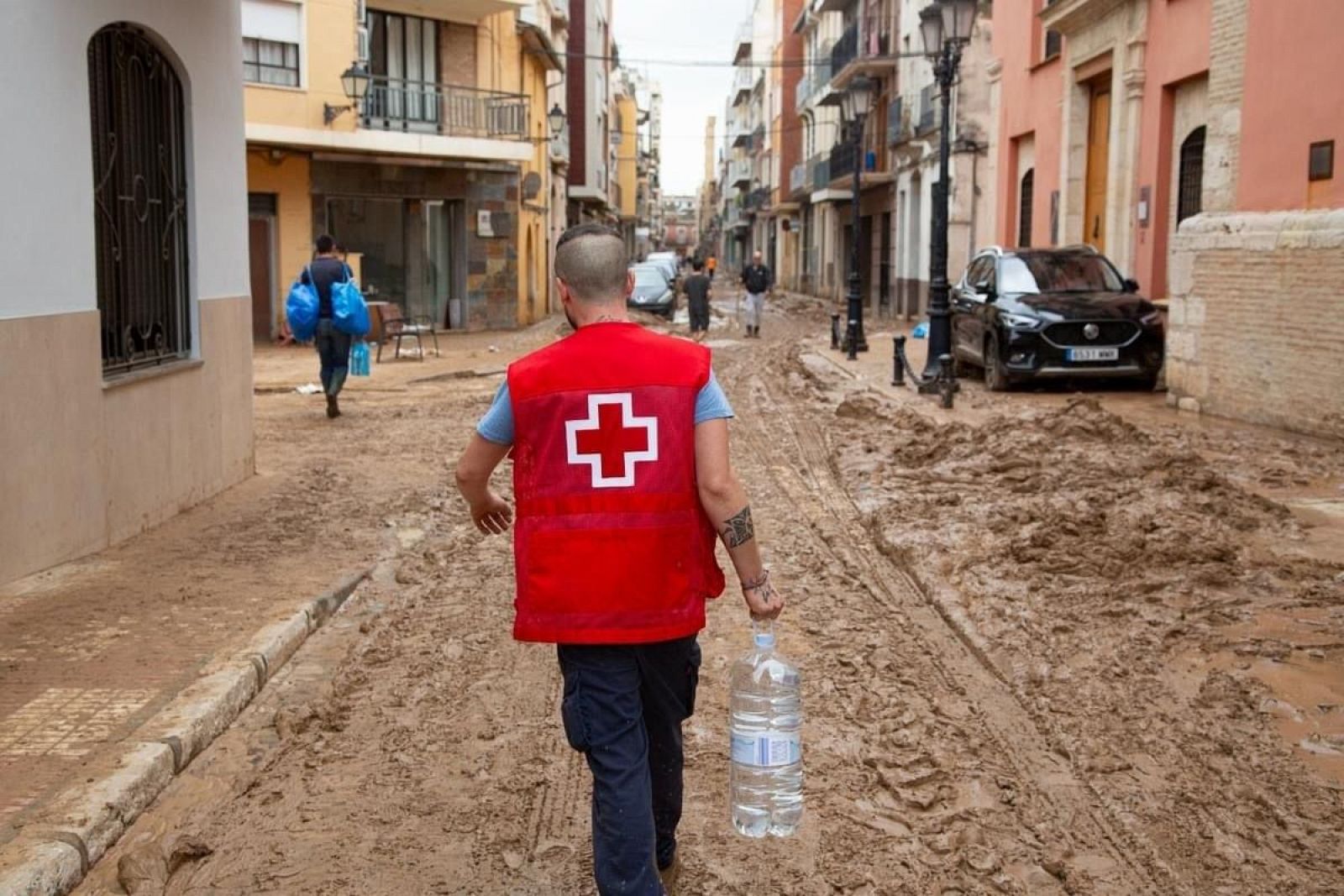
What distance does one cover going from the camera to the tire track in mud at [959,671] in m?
4.04

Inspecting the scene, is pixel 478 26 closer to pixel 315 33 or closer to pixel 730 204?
pixel 315 33

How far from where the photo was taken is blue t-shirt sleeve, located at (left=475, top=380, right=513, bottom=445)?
3471 millimetres

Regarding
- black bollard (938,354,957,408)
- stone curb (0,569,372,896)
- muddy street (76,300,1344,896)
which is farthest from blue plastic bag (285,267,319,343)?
stone curb (0,569,372,896)

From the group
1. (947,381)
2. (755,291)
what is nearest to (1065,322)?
(947,381)

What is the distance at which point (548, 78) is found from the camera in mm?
42188

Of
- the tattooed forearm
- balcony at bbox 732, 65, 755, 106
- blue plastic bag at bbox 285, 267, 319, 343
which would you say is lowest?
the tattooed forearm

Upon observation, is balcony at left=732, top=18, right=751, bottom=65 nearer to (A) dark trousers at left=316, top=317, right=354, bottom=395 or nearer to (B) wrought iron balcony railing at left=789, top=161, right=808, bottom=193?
(B) wrought iron balcony railing at left=789, top=161, right=808, bottom=193

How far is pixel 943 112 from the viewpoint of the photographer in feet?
53.4

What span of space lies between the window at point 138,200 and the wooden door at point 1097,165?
14792 mm

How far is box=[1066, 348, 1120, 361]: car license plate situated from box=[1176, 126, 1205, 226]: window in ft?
8.28

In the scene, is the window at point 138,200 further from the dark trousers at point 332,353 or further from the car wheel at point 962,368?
the car wheel at point 962,368

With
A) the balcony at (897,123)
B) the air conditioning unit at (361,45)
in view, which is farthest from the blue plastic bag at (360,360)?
the balcony at (897,123)

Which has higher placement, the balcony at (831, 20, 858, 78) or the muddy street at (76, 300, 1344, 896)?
the balcony at (831, 20, 858, 78)

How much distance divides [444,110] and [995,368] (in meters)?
16.1
